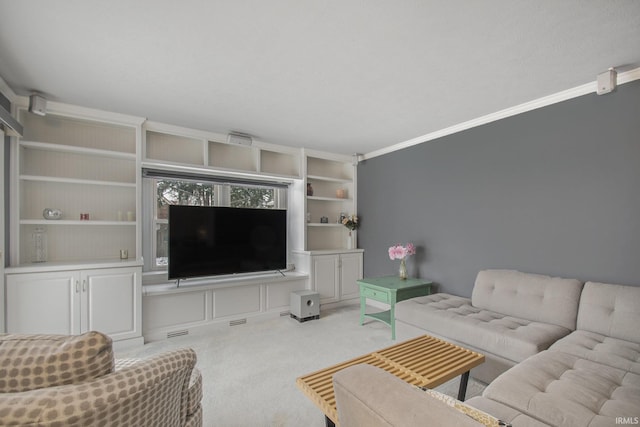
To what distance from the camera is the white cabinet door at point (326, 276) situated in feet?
13.9

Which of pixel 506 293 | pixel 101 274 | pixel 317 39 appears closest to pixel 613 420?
pixel 506 293

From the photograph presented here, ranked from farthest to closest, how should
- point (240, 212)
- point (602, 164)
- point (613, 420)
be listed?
point (240, 212) → point (602, 164) → point (613, 420)

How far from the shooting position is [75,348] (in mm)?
903

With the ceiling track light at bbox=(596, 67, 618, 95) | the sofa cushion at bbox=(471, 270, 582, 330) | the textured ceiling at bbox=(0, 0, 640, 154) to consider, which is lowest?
the sofa cushion at bbox=(471, 270, 582, 330)

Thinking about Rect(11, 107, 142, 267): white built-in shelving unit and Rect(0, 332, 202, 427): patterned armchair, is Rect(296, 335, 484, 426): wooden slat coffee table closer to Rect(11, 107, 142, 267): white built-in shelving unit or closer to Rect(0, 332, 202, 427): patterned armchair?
Rect(0, 332, 202, 427): patterned armchair

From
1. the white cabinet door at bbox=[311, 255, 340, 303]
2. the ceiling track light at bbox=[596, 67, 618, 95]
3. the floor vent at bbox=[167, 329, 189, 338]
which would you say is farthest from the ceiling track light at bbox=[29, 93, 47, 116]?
the ceiling track light at bbox=[596, 67, 618, 95]

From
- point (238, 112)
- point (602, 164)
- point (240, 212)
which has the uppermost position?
point (238, 112)

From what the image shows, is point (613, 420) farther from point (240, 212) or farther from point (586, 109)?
point (240, 212)

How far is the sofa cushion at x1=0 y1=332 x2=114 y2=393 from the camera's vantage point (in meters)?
0.87

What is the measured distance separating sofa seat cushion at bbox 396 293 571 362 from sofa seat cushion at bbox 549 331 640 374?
4.6 inches

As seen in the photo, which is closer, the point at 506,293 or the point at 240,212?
the point at 506,293

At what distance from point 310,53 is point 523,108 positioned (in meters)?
2.23

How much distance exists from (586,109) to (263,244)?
3641 mm

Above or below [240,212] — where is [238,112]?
above
